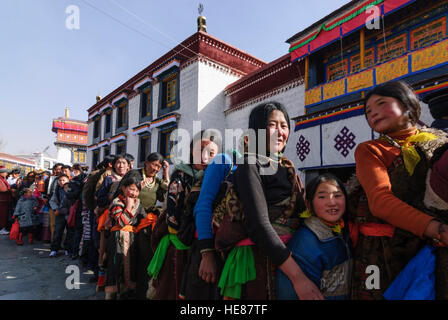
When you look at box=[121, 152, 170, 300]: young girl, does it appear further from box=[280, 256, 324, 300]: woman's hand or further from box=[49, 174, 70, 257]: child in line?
box=[49, 174, 70, 257]: child in line

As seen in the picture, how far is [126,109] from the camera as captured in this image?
16344 mm

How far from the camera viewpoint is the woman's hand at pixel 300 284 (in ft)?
3.87

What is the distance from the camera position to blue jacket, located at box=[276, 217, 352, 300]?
1.32 m

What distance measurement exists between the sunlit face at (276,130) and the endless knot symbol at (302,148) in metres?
6.81

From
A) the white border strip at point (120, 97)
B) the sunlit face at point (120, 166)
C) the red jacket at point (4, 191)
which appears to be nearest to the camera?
the sunlit face at point (120, 166)

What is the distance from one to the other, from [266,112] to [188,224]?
102 centimetres

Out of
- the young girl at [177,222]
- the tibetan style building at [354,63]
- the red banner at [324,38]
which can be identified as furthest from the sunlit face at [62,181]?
the red banner at [324,38]

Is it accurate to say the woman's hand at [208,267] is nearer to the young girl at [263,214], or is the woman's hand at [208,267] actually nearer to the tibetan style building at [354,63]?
the young girl at [263,214]

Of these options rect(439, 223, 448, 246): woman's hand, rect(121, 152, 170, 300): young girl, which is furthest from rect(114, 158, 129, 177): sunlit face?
rect(439, 223, 448, 246): woman's hand

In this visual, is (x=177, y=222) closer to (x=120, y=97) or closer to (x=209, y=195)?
(x=209, y=195)

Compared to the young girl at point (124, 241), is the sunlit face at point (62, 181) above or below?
above

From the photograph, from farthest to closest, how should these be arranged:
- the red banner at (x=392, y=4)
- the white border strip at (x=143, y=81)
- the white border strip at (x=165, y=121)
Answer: the white border strip at (x=143, y=81)
the white border strip at (x=165, y=121)
the red banner at (x=392, y=4)

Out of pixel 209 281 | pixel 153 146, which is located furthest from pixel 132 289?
pixel 153 146

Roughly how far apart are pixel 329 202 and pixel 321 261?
1.06 ft
